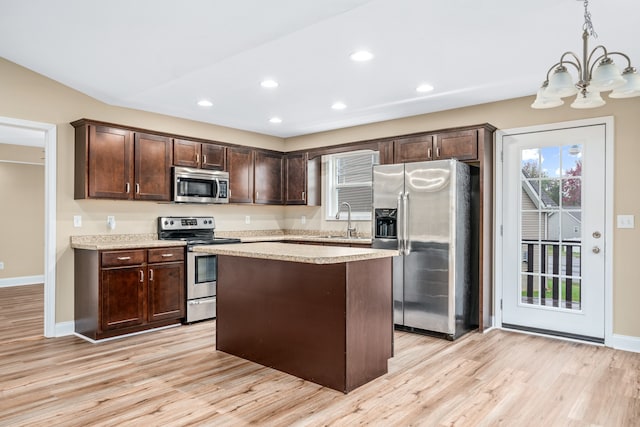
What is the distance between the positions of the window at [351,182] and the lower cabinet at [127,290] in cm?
235

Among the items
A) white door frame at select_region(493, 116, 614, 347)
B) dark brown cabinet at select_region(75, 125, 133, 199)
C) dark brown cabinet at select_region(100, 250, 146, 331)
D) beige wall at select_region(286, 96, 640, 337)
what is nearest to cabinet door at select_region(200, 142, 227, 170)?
dark brown cabinet at select_region(75, 125, 133, 199)

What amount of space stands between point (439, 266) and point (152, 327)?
2.96 meters

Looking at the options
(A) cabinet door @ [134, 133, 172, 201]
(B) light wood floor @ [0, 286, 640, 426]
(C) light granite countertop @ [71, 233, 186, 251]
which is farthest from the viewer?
(A) cabinet door @ [134, 133, 172, 201]

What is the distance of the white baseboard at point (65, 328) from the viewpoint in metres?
4.16

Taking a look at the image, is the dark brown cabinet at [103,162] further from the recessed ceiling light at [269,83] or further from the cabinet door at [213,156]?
the recessed ceiling light at [269,83]

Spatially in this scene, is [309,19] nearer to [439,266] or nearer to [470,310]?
[439,266]

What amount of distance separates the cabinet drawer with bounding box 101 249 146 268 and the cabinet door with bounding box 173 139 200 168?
1.20 m

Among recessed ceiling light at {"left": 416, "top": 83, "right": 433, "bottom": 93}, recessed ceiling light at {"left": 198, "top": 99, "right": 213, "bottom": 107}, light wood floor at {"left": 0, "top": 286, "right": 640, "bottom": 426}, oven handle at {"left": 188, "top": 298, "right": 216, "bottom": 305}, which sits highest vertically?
recessed ceiling light at {"left": 198, "top": 99, "right": 213, "bottom": 107}

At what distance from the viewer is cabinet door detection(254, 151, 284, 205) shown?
5.81 metres

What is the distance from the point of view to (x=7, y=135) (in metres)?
6.37

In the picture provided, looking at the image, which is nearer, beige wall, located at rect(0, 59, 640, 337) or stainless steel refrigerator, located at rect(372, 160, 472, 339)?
beige wall, located at rect(0, 59, 640, 337)

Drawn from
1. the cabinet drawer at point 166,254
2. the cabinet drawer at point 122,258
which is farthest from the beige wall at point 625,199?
the cabinet drawer at point 122,258

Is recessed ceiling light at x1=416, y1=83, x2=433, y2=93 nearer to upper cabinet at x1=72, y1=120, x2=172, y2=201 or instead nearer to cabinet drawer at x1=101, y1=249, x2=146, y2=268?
upper cabinet at x1=72, y1=120, x2=172, y2=201

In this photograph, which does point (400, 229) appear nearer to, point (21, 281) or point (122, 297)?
point (122, 297)
